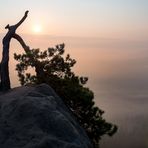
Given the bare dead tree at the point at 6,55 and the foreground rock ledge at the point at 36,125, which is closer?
the foreground rock ledge at the point at 36,125

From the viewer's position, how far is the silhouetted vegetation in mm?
40312

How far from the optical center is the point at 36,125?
2602 cm

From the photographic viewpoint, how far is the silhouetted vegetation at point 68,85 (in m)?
40.3

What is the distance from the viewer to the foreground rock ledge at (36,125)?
25.0m

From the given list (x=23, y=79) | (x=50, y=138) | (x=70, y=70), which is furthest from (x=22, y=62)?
(x=50, y=138)

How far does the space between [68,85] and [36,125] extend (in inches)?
589

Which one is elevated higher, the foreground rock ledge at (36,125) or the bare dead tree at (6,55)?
the bare dead tree at (6,55)

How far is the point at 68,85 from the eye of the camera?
134 ft

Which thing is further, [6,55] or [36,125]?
[6,55]

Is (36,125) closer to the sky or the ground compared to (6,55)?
closer to the ground

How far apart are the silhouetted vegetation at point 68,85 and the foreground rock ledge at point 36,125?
1087 cm

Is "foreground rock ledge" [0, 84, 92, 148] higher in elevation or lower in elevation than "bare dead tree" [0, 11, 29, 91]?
lower

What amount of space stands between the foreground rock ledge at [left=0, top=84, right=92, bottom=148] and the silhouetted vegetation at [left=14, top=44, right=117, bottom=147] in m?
10.9

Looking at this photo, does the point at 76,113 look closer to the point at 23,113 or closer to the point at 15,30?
the point at 15,30
